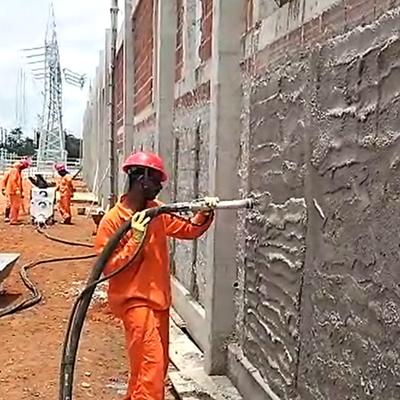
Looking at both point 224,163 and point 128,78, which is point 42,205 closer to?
point 128,78

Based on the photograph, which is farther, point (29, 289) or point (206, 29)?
point (29, 289)

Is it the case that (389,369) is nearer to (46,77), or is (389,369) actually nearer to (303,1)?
(303,1)

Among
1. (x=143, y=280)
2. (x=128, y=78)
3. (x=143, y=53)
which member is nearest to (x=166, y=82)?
(x=143, y=53)

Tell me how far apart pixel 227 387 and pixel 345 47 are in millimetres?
3298

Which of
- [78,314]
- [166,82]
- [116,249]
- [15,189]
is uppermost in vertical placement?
[166,82]

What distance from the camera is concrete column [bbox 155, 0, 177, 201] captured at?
10688mm

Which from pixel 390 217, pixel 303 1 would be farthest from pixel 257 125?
pixel 390 217

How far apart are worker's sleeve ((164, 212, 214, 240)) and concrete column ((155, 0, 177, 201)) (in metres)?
5.04

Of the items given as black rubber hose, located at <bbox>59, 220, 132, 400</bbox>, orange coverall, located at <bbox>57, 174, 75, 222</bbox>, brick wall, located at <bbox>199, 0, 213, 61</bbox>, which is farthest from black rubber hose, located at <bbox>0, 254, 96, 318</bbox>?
orange coverall, located at <bbox>57, 174, 75, 222</bbox>

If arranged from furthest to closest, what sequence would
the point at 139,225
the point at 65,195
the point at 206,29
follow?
the point at 65,195, the point at 206,29, the point at 139,225

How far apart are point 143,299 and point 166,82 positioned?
6.03 metres

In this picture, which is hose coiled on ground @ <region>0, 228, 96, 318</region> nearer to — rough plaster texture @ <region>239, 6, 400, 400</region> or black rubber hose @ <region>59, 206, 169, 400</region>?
black rubber hose @ <region>59, 206, 169, 400</region>

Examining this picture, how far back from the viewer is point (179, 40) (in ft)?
35.4

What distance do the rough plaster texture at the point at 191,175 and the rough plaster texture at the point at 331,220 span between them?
240 centimetres
